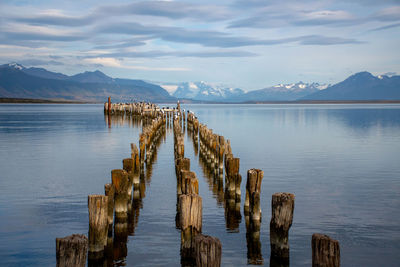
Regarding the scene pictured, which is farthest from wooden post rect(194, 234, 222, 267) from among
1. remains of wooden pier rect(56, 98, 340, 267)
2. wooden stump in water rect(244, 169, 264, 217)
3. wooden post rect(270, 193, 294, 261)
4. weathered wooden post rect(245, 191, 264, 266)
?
wooden stump in water rect(244, 169, 264, 217)

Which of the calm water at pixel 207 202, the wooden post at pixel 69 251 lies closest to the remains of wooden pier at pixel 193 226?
the wooden post at pixel 69 251

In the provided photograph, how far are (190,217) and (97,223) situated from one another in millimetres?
2030

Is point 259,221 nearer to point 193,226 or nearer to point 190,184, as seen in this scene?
point 190,184

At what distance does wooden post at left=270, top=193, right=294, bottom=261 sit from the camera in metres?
9.53

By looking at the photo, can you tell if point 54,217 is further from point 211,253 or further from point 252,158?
point 252,158

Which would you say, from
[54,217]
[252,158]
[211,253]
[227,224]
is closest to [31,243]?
[54,217]

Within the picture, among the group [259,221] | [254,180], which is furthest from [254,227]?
[254,180]

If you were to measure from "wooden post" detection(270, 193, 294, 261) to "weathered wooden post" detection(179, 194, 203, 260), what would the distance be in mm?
1665

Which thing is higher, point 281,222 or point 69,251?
point 69,251

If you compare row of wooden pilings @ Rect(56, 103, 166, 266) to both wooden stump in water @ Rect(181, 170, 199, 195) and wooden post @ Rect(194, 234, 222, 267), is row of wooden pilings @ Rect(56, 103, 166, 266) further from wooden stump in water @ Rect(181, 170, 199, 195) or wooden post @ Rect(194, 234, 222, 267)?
wooden post @ Rect(194, 234, 222, 267)

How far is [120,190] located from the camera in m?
12.1

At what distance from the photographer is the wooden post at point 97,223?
9.42 m

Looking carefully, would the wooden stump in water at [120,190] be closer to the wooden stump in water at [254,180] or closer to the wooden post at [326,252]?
the wooden stump in water at [254,180]

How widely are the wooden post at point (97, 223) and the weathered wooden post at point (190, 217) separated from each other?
65.8 inches
